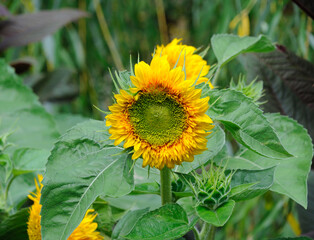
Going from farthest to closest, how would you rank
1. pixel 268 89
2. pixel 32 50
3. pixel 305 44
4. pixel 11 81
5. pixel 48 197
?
1. pixel 32 50
2. pixel 305 44
3. pixel 11 81
4. pixel 268 89
5. pixel 48 197

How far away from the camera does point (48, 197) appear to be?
36 centimetres

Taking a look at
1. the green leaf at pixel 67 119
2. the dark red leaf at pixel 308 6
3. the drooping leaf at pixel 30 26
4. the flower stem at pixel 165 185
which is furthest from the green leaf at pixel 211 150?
the drooping leaf at pixel 30 26

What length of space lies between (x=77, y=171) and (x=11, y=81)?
435 millimetres

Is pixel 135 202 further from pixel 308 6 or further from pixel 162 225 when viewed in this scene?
pixel 308 6

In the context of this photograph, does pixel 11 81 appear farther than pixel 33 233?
Yes

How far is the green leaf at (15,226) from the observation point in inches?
17.4

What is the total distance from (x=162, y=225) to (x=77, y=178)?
0.08 metres

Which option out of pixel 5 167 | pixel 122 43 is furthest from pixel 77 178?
pixel 122 43

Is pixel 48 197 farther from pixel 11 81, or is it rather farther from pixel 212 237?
pixel 11 81

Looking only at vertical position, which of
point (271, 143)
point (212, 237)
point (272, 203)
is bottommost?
point (272, 203)

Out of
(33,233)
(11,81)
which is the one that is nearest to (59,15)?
(11,81)

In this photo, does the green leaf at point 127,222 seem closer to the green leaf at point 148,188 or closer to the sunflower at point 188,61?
the green leaf at point 148,188

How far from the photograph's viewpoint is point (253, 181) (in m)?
0.39

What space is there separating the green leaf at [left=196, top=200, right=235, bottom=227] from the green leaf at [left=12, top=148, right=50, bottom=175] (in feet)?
0.62
